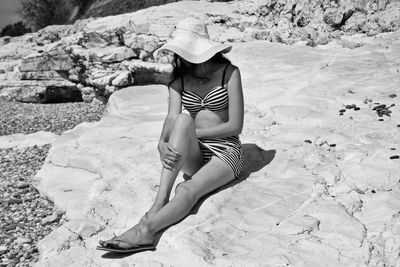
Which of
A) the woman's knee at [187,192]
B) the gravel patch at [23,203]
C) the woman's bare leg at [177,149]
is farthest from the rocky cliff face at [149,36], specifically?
the woman's knee at [187,192]

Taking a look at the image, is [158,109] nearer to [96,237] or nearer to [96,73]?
[96,237]

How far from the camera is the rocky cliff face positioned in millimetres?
12211

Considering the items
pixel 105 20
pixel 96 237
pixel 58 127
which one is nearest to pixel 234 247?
pixel 96 237

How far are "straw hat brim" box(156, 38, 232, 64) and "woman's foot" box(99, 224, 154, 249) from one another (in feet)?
5.95

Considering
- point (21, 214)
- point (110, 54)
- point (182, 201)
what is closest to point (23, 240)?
point (21, 214)

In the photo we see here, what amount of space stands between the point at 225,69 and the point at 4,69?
19.4 m

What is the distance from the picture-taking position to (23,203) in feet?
22.1

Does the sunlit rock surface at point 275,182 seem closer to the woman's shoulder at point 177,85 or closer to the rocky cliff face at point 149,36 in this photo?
the woman's shoulder at point 177,85

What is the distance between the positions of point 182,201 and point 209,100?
124 centimetres

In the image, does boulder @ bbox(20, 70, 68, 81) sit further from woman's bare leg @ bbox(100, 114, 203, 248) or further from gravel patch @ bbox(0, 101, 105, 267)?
woman's bare leg @ bbox(100, 114, 203, 248)

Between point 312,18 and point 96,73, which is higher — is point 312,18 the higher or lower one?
the higher one

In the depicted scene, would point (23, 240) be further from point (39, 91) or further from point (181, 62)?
point (39, 91)

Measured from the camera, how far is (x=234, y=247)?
12.8ft

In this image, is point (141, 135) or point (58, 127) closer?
point (141, 135)
